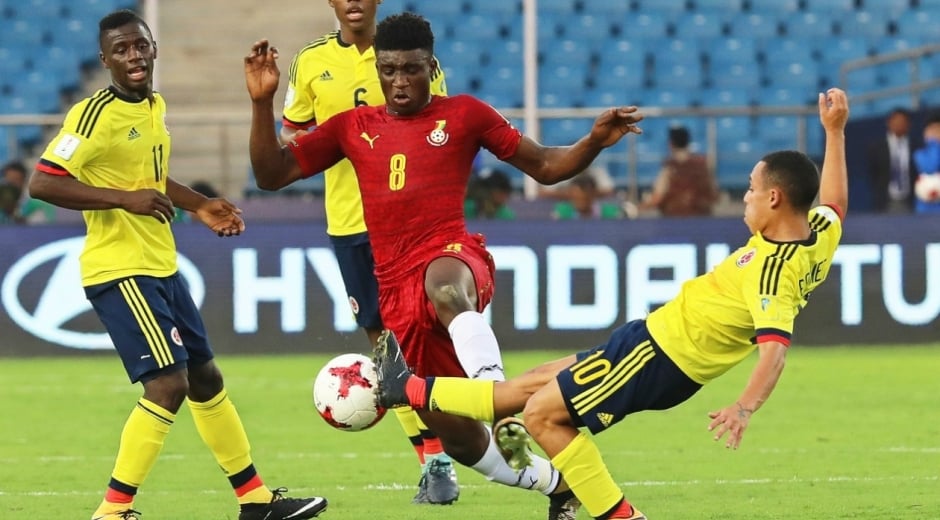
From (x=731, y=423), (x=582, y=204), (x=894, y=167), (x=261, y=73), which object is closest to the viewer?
(x=731, y=423)

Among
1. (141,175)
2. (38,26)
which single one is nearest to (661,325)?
(141,175)

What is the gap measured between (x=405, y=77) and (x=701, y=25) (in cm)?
1703

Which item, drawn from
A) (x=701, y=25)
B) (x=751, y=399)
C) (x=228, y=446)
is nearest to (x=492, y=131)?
(x=228, y=446)

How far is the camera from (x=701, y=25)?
23.2 m

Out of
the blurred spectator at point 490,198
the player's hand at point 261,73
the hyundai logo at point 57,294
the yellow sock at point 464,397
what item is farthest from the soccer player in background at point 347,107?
the blurred spectator at point 490,198

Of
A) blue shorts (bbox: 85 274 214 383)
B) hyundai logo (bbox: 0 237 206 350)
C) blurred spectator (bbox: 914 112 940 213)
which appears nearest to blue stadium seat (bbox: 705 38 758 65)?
blurred spectator (bbox: 914 112 940 213)

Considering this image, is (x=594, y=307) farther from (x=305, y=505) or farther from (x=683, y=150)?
(x=305, y=505)

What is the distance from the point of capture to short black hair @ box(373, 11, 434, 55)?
6.63 metres

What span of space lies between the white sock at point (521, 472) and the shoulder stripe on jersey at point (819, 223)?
4.69ft

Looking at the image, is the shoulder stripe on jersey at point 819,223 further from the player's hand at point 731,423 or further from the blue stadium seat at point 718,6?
the blue stadium seat at point 718,6

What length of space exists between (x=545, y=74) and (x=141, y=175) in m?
15.7

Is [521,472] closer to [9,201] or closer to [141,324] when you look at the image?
[141,324]

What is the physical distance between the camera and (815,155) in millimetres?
18188

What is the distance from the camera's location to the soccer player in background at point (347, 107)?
7980 millimetres
